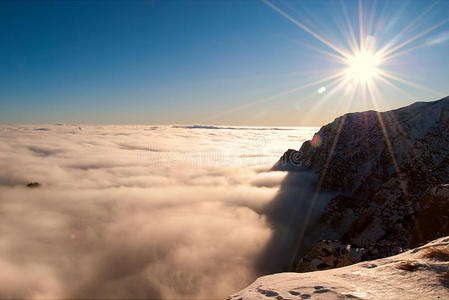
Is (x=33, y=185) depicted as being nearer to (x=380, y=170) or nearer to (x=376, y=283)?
(x=376, y=283)

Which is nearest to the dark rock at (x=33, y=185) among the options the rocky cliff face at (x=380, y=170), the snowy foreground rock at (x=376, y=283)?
the rocky cliff face at (x=380, y=170)

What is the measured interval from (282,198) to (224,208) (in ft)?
36.2

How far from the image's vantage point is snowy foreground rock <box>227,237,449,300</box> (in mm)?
3422

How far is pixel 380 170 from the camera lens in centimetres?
2211

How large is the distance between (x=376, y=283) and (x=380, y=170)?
892 inches

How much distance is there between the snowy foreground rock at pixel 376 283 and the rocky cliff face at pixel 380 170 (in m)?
5.87

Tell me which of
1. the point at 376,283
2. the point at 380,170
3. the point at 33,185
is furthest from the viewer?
the point at 33,185

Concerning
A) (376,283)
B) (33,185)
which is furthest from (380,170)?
(33,185)

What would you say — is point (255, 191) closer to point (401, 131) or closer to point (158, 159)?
point (401, 131)

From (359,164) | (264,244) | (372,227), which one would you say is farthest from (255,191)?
(372,227)

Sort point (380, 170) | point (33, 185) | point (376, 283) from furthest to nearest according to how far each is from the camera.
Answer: point (33, 185), point (380, 170), point (376, 283)

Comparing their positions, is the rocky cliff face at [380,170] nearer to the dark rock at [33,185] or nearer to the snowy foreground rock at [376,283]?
the snowy foreground rock at [376,283]

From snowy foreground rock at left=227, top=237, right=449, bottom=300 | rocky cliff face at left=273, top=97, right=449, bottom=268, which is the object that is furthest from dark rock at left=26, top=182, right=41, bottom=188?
snowy foreground rock at left=227, top=237, right=449, bottom=300

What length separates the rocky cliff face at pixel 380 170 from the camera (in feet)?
45.6
